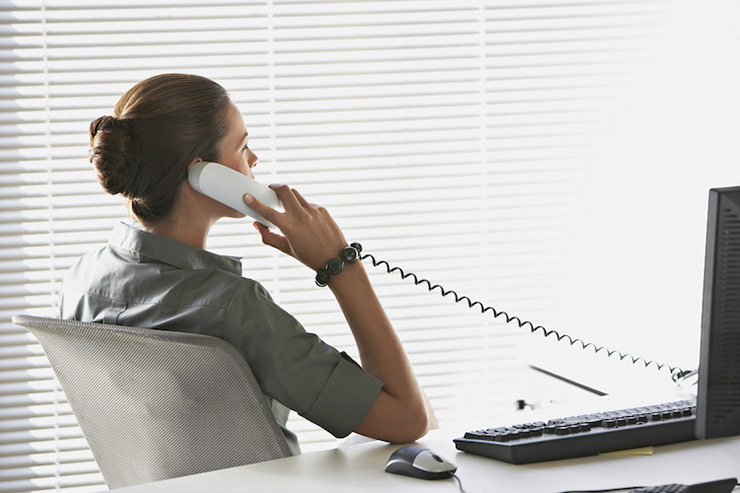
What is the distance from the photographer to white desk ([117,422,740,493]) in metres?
1.00

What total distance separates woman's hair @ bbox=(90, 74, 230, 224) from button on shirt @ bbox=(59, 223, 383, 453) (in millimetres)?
137

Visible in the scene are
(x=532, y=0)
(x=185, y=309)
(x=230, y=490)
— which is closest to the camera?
(x=230, y=490)

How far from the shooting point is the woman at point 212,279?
1214mm

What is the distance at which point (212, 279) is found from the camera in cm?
126

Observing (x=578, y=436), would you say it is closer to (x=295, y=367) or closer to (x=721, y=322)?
(x=721, y=322)

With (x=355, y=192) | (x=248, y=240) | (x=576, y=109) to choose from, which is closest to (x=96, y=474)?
(x=248, y=240)

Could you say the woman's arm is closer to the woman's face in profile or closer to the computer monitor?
the woman's face in profile

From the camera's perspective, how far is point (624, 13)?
98.1 inches

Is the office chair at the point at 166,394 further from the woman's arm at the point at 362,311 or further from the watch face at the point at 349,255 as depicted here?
the watch face at the point at 349,255

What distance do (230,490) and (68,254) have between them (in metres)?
1.52

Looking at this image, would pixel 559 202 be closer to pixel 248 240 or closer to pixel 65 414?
pixel 248 240

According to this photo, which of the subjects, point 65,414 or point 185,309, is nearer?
point 185,309

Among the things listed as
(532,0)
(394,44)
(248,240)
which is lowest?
(248,240)

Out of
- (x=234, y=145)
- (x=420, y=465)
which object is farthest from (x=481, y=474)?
(x=234, y=145)
